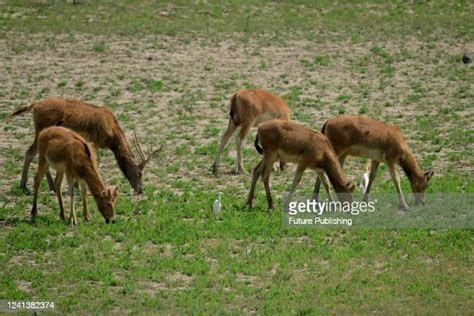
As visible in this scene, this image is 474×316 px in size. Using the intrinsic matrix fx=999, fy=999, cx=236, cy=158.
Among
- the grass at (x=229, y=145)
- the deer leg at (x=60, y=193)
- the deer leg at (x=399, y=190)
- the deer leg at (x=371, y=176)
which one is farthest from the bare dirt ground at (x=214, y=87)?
the deer leg at (x=399, y=190)

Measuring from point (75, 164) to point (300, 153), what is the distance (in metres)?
3.39

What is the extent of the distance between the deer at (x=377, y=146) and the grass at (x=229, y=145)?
1.47 ft

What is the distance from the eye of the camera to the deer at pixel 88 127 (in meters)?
16.6

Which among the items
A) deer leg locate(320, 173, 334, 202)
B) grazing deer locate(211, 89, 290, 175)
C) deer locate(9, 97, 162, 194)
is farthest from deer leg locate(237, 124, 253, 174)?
deer leg locate(320, 173, 334, 202)

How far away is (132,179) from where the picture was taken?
16.7 metres

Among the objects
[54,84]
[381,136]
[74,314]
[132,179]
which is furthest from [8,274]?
[54,84]

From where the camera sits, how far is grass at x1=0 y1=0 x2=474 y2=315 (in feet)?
42.0

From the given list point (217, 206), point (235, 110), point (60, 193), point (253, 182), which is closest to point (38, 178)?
point (60, 193)

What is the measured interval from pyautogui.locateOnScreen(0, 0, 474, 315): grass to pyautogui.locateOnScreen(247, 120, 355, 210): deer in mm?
Result: 687

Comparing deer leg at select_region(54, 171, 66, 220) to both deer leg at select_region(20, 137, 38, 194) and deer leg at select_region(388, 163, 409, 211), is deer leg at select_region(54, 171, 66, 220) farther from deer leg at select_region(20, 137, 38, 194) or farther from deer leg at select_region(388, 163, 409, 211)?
deer leg at select_region(388, 163, 409, 211)

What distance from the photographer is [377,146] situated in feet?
52.2

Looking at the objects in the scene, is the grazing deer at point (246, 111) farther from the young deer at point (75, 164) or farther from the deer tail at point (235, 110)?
the young deer at point (75, 164)

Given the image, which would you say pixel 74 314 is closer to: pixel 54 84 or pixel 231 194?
pixel 231 194

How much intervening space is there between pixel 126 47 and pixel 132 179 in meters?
11.8
